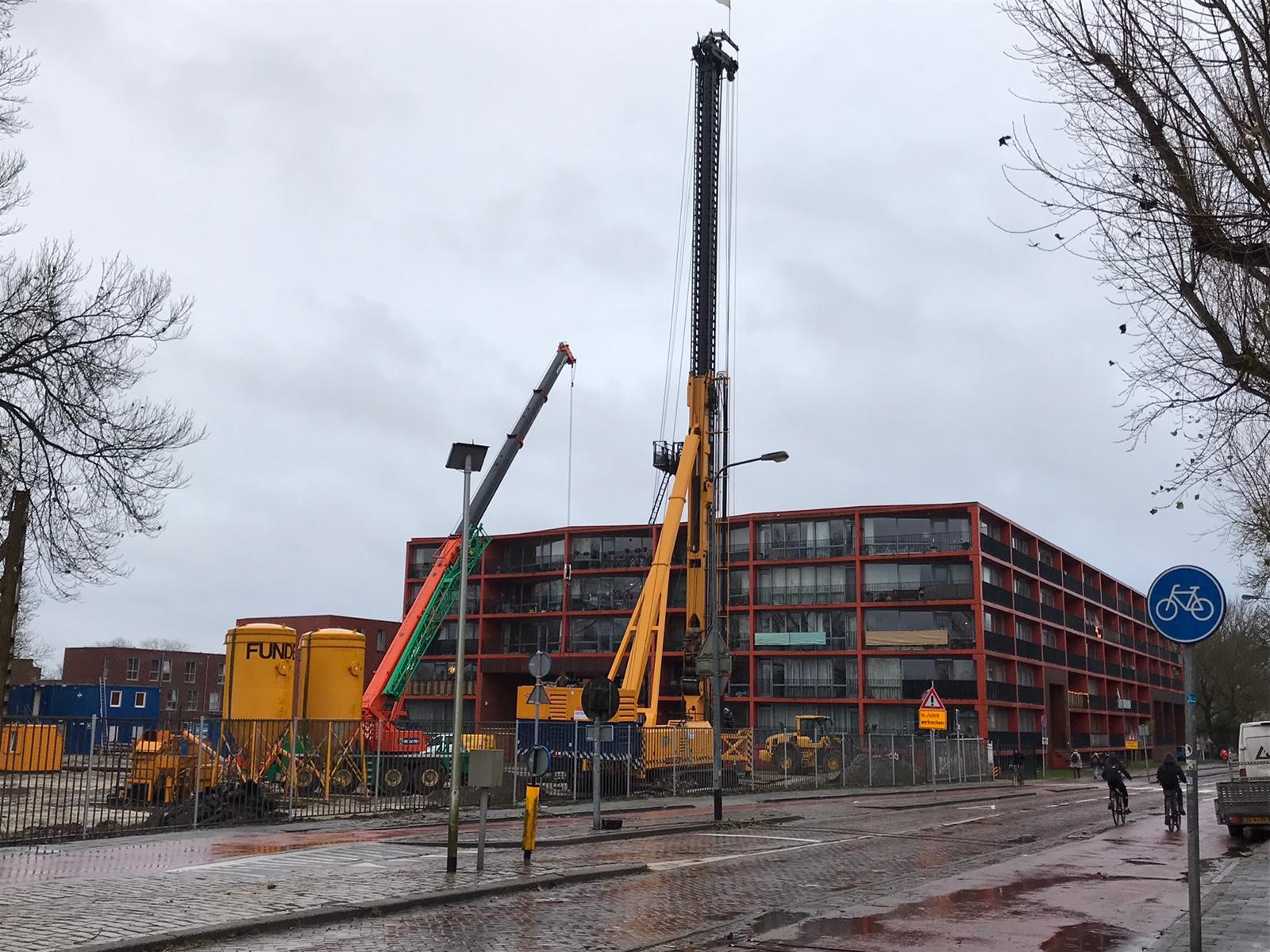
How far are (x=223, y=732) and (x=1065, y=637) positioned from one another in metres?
69.5

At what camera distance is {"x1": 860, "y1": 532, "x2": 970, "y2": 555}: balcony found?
65188mm

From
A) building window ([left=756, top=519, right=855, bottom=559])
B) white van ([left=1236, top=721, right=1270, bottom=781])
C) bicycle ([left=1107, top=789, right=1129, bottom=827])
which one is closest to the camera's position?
white van ([left=1236, top=721, right=1270, bottom=781])

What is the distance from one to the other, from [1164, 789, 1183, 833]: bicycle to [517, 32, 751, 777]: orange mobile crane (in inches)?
525

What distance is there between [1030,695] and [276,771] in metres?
55.6

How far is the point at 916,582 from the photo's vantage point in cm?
6612

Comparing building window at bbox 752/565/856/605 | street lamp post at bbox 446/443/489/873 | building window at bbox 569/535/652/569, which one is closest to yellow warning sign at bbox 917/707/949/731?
street lamp post at bbox 446/443/489/873

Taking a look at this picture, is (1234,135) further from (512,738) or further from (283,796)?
(512,738)

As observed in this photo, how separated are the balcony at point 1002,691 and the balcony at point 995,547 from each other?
733 centimetres

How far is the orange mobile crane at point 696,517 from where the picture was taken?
35.2 meters

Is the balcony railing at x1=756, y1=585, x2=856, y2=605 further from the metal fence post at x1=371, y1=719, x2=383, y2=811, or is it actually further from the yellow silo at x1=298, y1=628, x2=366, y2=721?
the yellow silo at x1=298, y1=628, x2=366, y2=721

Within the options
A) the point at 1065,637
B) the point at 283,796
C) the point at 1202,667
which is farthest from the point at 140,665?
the point at 1202,667

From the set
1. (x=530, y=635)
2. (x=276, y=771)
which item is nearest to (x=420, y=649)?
(x=276, y=771)

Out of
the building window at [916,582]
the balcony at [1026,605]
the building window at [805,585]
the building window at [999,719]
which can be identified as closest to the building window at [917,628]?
the building window at [916,582]

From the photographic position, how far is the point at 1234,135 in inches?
366
